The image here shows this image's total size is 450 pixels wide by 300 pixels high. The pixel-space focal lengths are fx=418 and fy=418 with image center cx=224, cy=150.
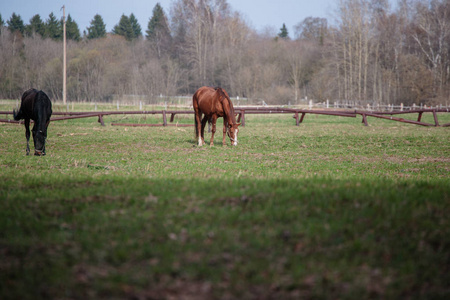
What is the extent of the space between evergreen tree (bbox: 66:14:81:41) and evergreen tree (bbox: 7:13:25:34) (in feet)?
26.6

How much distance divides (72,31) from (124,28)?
1322 cm

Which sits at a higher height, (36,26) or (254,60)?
(36,26)

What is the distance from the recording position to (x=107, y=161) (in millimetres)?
10547

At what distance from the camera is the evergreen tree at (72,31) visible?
270ft

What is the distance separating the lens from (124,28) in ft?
305

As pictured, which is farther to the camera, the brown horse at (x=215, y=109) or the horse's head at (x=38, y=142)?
the brown horse at (x=215, y=109)

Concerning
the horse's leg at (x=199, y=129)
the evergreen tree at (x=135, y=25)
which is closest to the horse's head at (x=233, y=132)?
the horse's leg at (x=199, y=129)

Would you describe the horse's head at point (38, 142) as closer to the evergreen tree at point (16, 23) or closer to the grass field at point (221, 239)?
the grass field at point (221, 239)

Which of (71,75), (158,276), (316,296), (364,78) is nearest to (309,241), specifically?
(316,296)

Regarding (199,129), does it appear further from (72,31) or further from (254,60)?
(72,31)

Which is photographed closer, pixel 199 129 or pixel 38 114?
pixel 38 114

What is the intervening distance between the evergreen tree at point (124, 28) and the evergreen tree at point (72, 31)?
9.27m

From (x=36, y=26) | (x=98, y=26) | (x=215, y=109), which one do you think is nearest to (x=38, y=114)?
(x=215, y=109)

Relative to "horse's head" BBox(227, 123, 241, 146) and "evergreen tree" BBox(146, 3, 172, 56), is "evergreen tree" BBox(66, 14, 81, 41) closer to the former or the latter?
"evergreen tree" BBox(146, 3, 172, 56)
